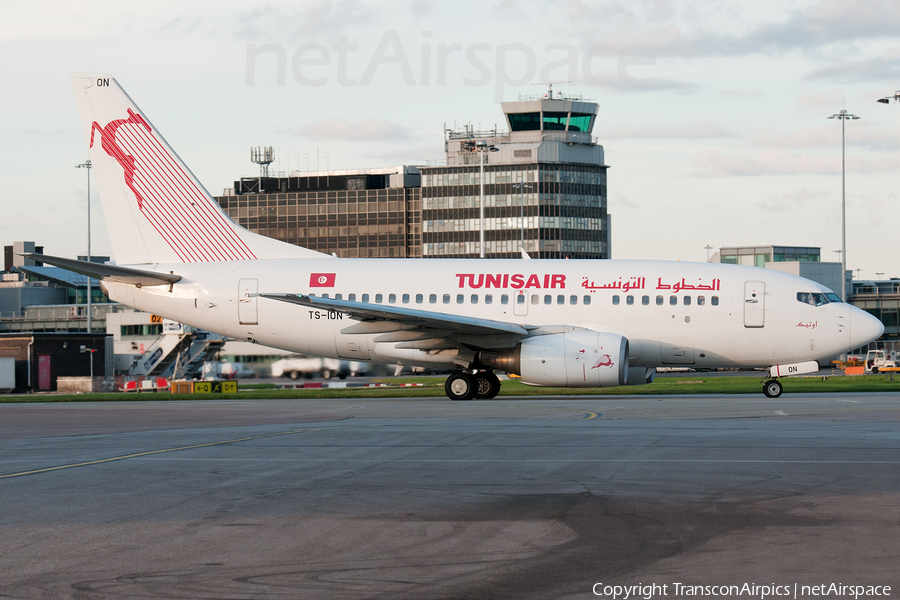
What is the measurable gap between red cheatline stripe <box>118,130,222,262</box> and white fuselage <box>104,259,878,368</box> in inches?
33.6

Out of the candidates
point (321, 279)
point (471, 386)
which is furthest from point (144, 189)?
point (471, 386)

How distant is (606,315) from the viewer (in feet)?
90.7

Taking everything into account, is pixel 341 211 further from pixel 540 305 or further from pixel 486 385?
pixel 540 305

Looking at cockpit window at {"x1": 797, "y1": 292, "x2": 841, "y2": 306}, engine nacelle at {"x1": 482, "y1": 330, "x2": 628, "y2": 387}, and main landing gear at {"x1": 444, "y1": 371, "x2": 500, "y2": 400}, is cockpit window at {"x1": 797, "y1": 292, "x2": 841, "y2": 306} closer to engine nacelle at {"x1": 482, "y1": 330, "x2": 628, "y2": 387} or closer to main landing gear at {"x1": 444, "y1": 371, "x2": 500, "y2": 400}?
engine nacelle at {"x1": 482, "y1": 330, "x2": 628, "y2": 387}

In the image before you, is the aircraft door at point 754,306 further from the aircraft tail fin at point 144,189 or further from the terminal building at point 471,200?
the terminal building at point 471,200

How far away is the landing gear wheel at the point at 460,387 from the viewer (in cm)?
2795

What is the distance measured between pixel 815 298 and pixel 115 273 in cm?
2114

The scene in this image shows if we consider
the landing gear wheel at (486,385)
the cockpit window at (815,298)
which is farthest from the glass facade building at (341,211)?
the cockpit window at (815,298)

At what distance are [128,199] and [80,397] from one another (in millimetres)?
10019

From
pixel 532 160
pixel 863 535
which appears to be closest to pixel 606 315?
pixel 863 535

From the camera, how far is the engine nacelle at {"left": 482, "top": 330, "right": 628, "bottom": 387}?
2527cm

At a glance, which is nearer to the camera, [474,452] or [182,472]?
[182,472]

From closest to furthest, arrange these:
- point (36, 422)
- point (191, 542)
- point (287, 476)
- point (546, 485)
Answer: point (191, 542) → point (546, 485) → point (287, 476) → point (36, 422)

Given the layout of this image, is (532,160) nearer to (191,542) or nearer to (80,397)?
(80,397)
